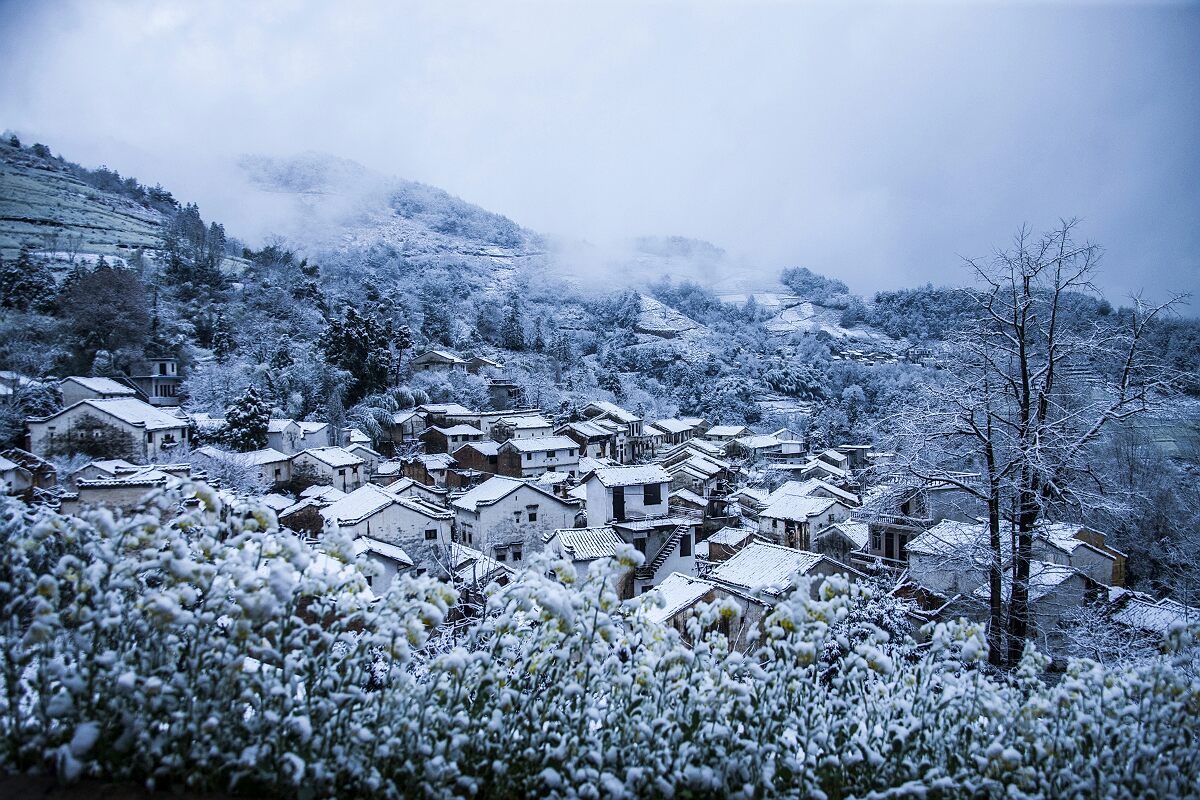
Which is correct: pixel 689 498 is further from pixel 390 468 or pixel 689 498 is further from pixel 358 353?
pixel 358 353

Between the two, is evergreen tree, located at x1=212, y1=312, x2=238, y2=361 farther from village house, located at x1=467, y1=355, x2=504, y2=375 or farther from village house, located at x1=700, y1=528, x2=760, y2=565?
village house, located at x1=700, y1=528, x2=760, y2=565

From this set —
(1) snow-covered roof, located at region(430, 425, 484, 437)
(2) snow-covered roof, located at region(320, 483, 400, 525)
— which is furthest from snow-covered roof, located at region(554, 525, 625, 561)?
(1) snow-covered roof, located at region(430, 425, 484, 437)

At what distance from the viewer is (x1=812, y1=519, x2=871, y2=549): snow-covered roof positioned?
18.5 m

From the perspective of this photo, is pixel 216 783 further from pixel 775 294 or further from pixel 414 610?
pixel 775 294

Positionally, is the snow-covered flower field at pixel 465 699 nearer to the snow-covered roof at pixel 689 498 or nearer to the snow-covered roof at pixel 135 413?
the snow-covered roof at pixel 135 413

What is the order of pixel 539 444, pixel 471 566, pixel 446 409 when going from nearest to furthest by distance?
pixel 471 566
pixel 539 444
pixel 446 409

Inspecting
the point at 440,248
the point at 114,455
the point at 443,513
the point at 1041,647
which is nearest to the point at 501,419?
the point at 443,513

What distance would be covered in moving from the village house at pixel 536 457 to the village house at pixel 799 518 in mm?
9208

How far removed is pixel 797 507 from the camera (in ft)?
71.2

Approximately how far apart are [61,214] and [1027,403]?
60229 mm

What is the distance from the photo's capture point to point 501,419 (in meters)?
31.6

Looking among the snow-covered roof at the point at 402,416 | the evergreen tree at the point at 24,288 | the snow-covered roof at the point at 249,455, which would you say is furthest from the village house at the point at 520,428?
the evergreen tree at the point at 24,288

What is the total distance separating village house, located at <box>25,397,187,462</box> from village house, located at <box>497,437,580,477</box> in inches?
469

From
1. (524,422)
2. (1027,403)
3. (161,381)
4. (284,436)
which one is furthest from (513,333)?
(1027,403)
